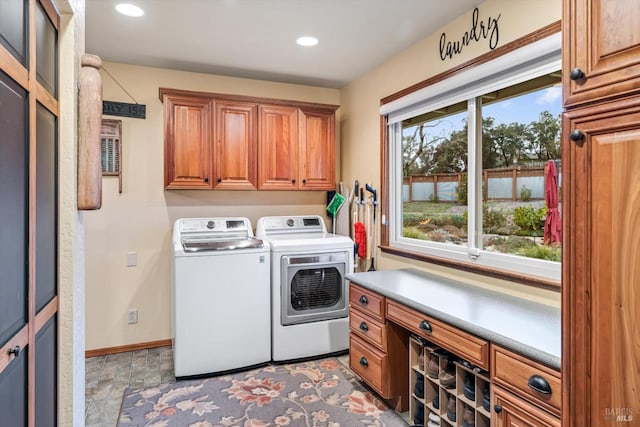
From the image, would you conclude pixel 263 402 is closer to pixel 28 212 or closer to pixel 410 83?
pixel 28 212

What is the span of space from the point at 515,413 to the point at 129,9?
9.82 ft

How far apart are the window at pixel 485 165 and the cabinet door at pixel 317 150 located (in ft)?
2.17

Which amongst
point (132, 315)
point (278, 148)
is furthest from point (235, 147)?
point (132, 315)

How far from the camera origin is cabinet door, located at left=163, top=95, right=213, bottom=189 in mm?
3176

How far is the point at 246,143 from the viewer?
3.43 metres

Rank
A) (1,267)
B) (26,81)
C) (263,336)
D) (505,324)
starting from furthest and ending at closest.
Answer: (263,336), (505,324), (26,81), (1,267)

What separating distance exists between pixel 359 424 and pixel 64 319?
5.57ft

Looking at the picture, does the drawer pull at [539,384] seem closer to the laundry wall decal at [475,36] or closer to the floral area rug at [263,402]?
the floral area rug at [263,402]

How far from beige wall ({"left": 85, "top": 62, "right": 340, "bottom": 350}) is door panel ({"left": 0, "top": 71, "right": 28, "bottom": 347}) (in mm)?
2446

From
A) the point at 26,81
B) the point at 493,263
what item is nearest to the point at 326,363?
the point at 493,263

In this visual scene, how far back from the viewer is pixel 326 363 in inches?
125

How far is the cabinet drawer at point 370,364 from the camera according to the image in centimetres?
239

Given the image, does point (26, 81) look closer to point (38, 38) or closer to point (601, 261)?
point (38, 38)

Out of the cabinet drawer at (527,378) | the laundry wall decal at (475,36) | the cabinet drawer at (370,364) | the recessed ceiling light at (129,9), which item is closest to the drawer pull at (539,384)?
the cabinet drawer at (527,378)
